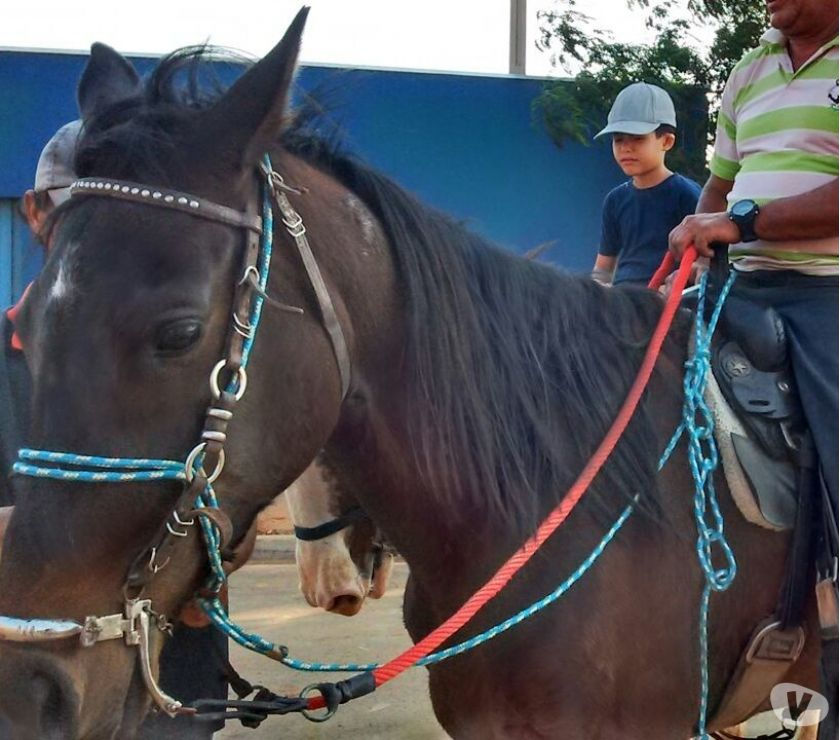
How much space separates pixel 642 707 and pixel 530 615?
1.04 feet

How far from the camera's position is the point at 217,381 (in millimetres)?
1589

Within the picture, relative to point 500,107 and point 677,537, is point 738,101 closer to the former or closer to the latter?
point 677,537

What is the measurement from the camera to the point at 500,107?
9242mm

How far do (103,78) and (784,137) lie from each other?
5.23ft

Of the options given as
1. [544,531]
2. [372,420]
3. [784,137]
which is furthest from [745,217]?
[372,420]

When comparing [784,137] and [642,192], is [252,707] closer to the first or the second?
[784,137]

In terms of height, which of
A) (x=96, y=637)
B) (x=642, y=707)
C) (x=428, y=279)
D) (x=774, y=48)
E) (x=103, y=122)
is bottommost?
(x=642, y=707)

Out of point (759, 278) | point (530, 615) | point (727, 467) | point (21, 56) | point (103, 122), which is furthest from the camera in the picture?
point (21, 56)

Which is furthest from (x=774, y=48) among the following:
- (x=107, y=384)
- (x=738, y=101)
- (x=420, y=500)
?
(x=107, y=384)

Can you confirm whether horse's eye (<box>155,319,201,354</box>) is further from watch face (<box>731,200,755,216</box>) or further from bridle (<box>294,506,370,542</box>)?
watch face (<box>731,200,755,216</box>)

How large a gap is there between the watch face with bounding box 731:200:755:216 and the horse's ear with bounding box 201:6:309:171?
117cm

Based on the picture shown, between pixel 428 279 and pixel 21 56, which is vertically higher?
pixel 21 56

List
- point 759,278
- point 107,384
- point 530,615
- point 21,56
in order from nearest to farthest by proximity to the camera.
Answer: point 107,384, point 530,615, point 759,278, point 21,56

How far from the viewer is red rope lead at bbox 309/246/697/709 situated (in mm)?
1900
